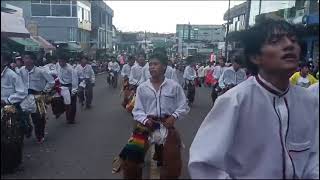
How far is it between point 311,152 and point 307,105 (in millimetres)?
239

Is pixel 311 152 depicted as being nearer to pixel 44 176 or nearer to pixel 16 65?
pixel 44 176

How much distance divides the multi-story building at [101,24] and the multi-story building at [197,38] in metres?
10.3

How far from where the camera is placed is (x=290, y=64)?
2.42 meters

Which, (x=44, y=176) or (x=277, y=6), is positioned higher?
(x=277, y=6)

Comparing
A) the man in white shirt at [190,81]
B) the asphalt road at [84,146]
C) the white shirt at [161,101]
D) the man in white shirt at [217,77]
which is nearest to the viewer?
the white shirt at [161,101]

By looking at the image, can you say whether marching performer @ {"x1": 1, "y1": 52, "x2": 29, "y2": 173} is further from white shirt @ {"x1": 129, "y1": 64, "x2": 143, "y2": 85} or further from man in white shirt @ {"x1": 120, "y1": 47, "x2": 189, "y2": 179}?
white shirt @ {"x1": 129, "y1": 64, "x2": 143, "y2": 85}

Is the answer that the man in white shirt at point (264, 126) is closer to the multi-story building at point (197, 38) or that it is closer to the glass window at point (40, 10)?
the glass window at point (40, 10)

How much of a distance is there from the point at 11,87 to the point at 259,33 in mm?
6325

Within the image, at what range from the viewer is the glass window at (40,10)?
4469 centimetres

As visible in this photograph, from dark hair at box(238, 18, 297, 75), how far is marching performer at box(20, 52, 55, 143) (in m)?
6.81

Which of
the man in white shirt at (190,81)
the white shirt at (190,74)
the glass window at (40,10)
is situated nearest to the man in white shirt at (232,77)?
the man in white shirt at (190,81)

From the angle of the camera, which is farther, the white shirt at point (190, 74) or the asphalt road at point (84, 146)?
the white shirt at point (190, 74)

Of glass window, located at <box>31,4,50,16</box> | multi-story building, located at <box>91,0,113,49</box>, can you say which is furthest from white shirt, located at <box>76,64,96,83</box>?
multi-story building, located at <box>91,0,113,49</box>

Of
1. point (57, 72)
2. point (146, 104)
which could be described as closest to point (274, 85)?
point (146, 104)
